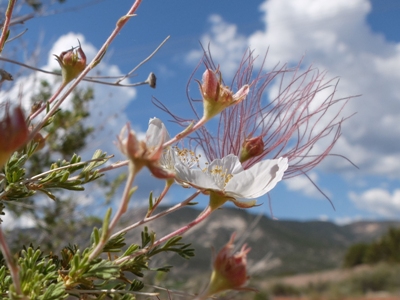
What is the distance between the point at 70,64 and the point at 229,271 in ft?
1.85

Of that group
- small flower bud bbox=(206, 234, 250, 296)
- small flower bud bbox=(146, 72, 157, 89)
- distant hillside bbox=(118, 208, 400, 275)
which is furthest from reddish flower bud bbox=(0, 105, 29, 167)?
distant hillside bbox=(118, 208, 400, 275)

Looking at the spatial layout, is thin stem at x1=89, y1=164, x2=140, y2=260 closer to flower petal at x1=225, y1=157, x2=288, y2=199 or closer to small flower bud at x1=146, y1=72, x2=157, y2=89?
flower petal at x1=225, y1=157, x2=288, y2=199

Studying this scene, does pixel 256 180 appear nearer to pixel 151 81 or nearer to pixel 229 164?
pixel 229 164

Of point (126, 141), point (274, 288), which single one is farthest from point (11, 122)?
point (274, 288)

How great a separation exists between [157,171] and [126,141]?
0.20 feet

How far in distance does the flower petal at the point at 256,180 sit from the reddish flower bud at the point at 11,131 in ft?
1.44

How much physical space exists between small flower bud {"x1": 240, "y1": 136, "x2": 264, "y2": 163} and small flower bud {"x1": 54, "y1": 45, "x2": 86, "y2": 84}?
0.40m

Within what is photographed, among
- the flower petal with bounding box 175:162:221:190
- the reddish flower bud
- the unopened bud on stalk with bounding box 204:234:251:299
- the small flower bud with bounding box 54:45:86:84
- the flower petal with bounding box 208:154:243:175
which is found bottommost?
the unopened bud on stalk with bounding box 204:234:251:299

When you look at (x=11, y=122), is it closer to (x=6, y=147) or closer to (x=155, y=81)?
(x=6, y=147)

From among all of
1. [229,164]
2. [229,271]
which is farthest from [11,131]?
[229,164]

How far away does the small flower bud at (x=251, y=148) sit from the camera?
1.15 metres

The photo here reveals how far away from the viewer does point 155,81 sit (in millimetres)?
1271

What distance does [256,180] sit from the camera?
988 millimetres

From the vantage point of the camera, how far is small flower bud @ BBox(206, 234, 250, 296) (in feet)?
2.47
